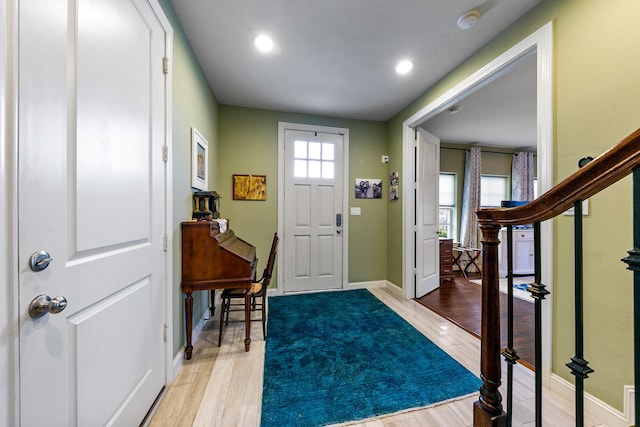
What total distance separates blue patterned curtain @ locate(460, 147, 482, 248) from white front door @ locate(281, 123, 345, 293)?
9.31 ft

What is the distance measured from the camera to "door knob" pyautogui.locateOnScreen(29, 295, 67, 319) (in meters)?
0.72

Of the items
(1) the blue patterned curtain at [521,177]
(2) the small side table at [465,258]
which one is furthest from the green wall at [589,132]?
(1) the blue patterned curtain at [521,177]

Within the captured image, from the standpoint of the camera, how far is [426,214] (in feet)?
11.1

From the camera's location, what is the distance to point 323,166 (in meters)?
3.55

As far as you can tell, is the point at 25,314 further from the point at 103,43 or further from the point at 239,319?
the point at 239,319

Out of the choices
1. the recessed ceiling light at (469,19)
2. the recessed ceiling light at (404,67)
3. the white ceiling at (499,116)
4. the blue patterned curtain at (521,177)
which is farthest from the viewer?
the blue patterned curtain at (521,177)

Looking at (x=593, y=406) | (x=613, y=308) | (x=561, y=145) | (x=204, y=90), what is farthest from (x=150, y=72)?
(x=593, y=406)

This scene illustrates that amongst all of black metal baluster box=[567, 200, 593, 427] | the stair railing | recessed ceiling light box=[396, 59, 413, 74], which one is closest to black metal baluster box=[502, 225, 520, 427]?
the stair railing

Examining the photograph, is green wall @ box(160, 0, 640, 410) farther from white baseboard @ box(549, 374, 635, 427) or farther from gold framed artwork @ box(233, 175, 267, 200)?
gold framed artwork @ box(233, 175, 267, 200)

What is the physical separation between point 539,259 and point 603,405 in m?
1.34

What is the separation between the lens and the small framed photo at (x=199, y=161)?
6.85 ft

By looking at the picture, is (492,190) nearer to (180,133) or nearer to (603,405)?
(603,405)

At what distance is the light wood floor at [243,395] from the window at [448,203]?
123 inches

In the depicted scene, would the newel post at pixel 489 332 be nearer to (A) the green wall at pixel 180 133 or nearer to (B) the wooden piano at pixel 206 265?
(B) the wooden piano at pixel 206 265
